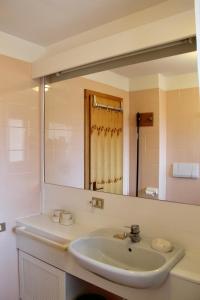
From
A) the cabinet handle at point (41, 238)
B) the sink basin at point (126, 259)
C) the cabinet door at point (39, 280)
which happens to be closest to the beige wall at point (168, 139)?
the sink basin at point (126, 259)

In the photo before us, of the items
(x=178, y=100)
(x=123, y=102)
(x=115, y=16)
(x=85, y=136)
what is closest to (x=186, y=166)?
(x=178, y=100)

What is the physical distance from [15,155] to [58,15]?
1178 mm

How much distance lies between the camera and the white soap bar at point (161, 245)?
1.46 meters

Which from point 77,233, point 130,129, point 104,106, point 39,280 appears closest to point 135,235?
point 77,233

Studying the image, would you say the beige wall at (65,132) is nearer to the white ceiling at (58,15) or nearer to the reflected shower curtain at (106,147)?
the reflected shower curtain at (106,147)

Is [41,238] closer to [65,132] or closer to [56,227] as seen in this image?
[56,227]

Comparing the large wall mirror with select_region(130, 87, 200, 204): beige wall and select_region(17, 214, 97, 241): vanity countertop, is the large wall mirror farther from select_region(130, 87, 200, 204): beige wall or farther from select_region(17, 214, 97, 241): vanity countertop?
select_region(17, 214, 97, 241): vanity countertop

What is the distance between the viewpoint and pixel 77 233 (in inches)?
74.5

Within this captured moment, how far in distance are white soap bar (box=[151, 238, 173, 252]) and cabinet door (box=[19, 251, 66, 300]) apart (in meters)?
0.72

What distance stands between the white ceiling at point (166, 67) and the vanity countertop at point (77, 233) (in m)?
1.15

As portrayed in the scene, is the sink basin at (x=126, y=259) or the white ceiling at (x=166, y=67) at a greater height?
the white ceiling at (x=166, y=67)

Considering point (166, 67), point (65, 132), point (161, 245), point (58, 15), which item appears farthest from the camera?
point (65, 132)

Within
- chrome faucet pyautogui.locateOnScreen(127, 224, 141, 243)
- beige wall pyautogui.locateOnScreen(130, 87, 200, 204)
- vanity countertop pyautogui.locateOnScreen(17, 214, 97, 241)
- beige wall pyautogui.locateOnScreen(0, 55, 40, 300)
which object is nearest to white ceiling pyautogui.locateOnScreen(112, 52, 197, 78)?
beige wall pyautogui.locateOnScreen(130, 87, 200, 204)

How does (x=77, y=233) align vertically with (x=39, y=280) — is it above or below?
above
